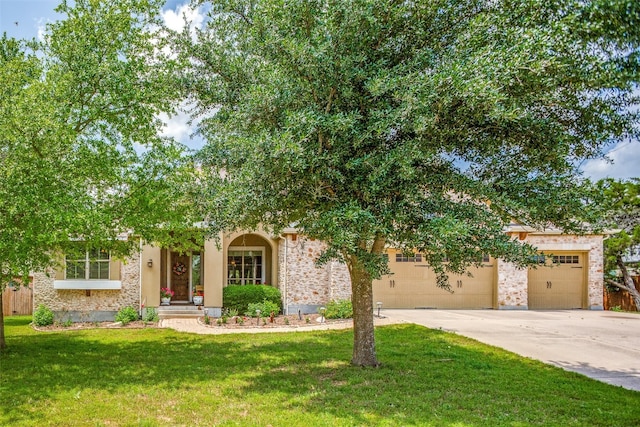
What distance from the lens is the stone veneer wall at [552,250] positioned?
1811cm

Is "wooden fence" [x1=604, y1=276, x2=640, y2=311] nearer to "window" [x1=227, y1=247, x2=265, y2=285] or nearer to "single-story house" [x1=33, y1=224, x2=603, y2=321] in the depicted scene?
"single-story house" [x1=33, y1=224, x2=603, y2=321]

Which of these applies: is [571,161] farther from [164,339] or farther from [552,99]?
[164,339]

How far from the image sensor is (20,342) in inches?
467

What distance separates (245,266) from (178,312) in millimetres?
3396

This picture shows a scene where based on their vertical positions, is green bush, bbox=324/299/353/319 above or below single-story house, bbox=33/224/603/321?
below

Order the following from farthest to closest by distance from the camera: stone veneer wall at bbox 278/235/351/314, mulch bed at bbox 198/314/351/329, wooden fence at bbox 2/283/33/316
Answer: wooden fence at bbox 2/283/33/316 < stone veneer wall at bbox 278/235/351/314 < mulch bed at bbox 198/314/351/329

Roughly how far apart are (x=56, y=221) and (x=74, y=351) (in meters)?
4.70

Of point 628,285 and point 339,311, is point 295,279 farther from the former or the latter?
point 628,285

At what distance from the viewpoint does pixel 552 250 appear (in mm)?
18734

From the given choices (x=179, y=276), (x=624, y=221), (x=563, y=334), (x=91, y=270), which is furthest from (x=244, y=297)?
(x=624, y=221)

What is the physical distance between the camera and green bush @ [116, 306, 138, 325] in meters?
15.4

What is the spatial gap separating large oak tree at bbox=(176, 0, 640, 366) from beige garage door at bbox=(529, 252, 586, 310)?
41.5ft

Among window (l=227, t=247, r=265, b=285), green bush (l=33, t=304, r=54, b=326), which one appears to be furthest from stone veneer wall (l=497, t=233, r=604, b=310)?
green bush (l=33, t=304, r=54, b=326)

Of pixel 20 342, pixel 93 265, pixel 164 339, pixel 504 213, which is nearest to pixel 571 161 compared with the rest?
pixel 504 213
